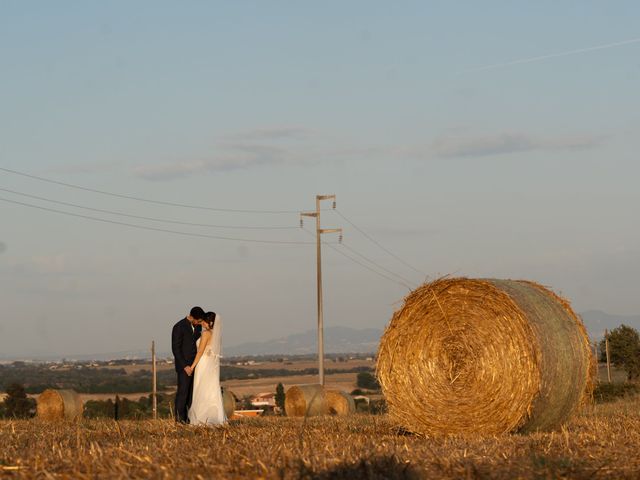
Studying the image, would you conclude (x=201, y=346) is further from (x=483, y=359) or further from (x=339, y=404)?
(x=339, y=404)

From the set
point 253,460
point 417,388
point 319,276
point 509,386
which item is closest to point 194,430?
point 417,388

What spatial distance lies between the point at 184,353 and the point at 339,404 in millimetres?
17522

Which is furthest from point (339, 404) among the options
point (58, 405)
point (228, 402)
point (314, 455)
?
point (314, 455)

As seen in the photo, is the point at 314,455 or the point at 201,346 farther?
the point at 201,346

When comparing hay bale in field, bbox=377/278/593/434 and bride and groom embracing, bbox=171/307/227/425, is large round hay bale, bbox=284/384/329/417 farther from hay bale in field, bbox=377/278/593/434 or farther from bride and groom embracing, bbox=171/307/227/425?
hay bale in field, bbox=377/278/593/434

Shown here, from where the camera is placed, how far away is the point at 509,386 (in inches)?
527

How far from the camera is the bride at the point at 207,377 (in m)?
16.6

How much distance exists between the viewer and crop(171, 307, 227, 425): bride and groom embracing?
16594 mm

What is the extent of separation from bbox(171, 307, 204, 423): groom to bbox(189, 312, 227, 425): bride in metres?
0.09

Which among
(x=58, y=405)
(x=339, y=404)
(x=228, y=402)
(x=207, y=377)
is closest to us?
(x=207, y=377)

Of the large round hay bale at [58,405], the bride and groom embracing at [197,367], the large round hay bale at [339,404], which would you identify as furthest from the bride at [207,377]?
the large round hay bale at [339,404]

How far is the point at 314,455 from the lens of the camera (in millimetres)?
8852

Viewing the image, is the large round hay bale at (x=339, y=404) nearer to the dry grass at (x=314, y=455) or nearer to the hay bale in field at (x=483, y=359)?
the hay bale in field at (x=483, y=359)

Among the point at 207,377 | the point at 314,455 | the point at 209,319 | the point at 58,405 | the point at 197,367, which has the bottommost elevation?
the point at 58,405
